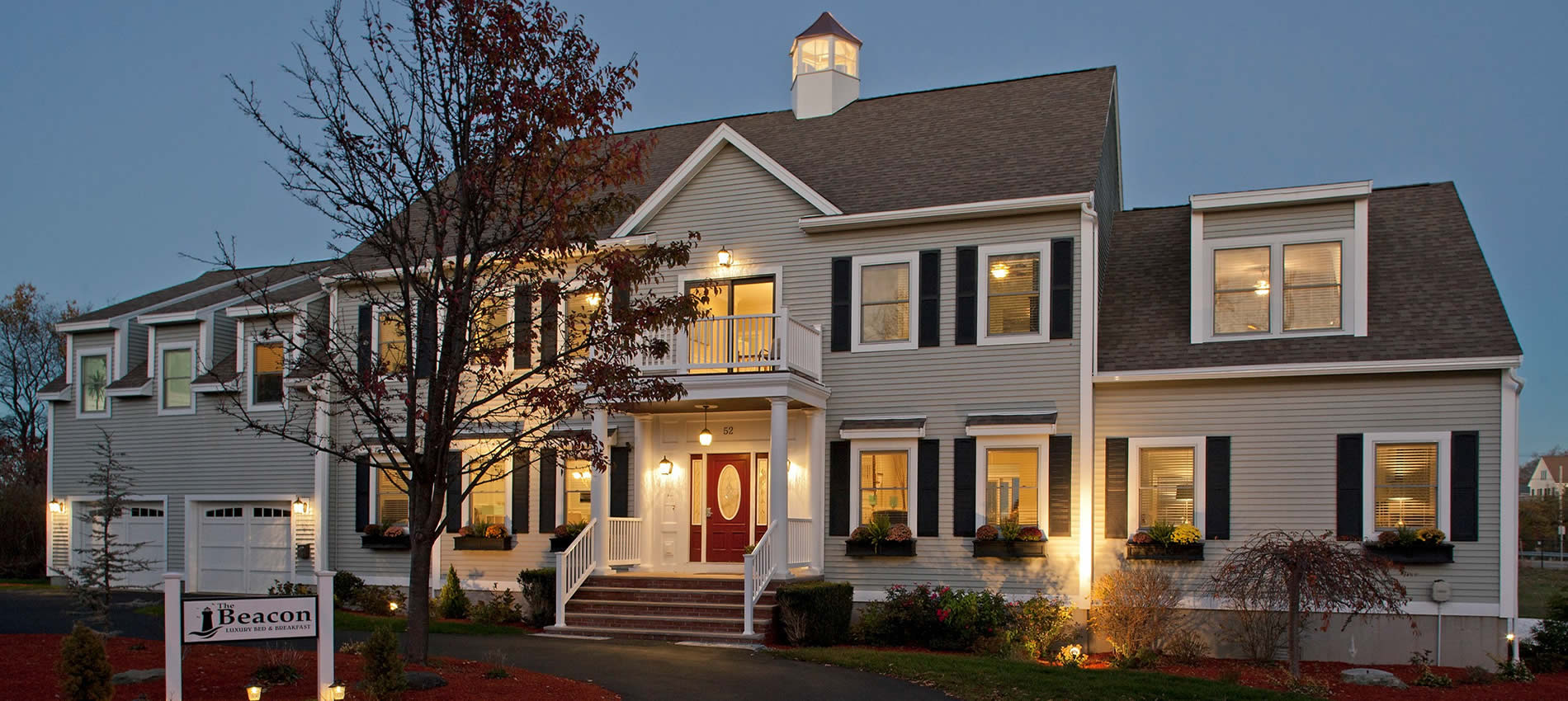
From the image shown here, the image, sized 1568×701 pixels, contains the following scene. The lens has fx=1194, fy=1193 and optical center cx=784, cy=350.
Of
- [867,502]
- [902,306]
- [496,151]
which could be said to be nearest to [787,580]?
[867,502]

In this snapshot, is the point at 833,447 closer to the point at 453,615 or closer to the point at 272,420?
the point at 453,615

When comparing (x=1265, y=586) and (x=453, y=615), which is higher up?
(x=1265, y=586)

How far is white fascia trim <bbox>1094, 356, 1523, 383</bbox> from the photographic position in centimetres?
1523

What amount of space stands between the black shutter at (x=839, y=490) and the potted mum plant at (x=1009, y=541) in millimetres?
1996

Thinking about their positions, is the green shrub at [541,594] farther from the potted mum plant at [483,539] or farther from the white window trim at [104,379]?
the white window trim at [104,379]

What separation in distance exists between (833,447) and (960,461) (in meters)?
1.93

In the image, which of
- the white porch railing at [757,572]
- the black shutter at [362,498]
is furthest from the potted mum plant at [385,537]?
the white porch railing at [757,572]

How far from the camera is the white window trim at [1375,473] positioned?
15453 mm

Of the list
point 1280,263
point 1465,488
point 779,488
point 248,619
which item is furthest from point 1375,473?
point 248,619

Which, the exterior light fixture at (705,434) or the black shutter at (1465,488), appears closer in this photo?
the black shutter at (1465,488)

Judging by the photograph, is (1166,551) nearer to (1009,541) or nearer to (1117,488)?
(1117,488)

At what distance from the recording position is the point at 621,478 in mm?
18984

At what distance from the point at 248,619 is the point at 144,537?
16418 millimetres

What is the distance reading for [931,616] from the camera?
1597 centimetres
